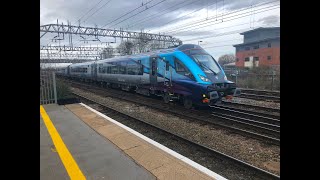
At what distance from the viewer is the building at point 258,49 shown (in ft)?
168

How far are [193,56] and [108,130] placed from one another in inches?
236

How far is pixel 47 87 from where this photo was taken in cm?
1146

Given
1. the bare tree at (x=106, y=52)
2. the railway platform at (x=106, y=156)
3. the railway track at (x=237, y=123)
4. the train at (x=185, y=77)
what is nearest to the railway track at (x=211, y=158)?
the railway platform at (x=106, y=156)

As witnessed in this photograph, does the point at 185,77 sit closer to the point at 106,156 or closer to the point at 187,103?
the point at 187,103

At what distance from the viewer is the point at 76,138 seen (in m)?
6.10

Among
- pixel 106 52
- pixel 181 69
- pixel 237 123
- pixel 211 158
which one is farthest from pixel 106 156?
pixel 106 52

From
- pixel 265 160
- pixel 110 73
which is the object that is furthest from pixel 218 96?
pixel 110 73

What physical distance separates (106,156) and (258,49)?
57716 mm

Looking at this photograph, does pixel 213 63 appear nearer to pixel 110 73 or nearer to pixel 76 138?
pixel 76 138

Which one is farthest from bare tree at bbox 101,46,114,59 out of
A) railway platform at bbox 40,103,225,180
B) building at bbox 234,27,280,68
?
railway platform at bbox 40,103,225,180

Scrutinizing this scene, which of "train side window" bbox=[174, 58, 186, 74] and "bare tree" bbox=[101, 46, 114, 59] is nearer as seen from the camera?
"train side window" bbox=[174, 58, 186, 74]

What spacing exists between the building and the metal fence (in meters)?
44.3

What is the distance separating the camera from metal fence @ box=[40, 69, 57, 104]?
11406 mm

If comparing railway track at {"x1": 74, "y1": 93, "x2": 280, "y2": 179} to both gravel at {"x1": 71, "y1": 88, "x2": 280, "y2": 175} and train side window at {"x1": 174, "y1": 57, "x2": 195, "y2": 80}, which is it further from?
train side window at {"x1": 174, "y1": 57, "x2": 195, "y2": 80}
